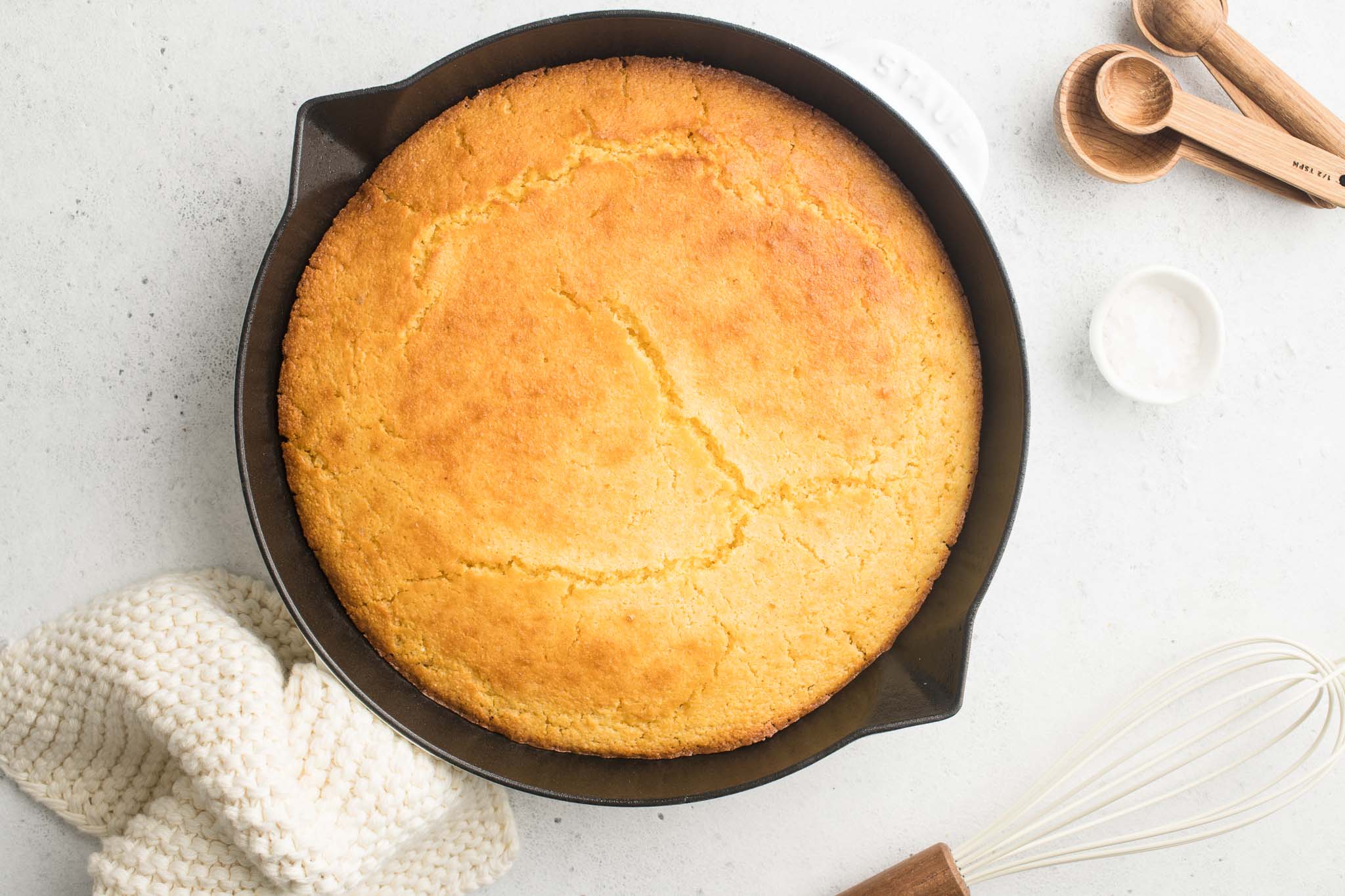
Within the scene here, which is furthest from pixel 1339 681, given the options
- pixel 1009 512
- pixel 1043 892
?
pixel 1009 512

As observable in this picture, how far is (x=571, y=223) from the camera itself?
5.20 ft

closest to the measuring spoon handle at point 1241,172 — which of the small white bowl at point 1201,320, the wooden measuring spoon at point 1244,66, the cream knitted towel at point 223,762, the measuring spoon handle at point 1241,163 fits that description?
the measuring spoon handle at point 1241,163

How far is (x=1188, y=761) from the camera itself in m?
1.86

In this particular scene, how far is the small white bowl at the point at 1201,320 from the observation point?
6.11ft

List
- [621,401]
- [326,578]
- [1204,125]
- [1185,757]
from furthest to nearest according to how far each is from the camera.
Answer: [1185,757] → [1204,125] → [326,578] → [621,401]

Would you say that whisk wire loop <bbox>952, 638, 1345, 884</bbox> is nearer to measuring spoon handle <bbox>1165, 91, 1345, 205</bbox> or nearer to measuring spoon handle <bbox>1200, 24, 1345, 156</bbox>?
measuring spoon handle <bbox>1165, 91, 1345, 205</bbox>

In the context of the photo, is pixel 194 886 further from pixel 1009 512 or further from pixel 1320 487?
pixel 1320 487

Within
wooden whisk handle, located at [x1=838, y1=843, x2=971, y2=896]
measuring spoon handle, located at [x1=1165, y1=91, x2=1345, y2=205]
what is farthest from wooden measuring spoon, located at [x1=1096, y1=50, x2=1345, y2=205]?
wooden whisk handle, located at [x1=838, y1=843, x2=971, y2=896]

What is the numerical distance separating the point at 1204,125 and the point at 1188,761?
1309 millimetres

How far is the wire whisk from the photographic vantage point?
1.88 meters

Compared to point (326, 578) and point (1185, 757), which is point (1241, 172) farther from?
point (326, 578)

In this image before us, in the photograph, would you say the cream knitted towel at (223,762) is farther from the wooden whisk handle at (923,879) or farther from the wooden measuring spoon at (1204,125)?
the wooden measuring spoon at (1204,125)

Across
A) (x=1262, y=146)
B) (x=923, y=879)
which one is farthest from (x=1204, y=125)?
(x=923, y=879)

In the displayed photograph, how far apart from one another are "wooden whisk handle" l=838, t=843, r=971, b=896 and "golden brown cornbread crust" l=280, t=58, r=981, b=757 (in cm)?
47
